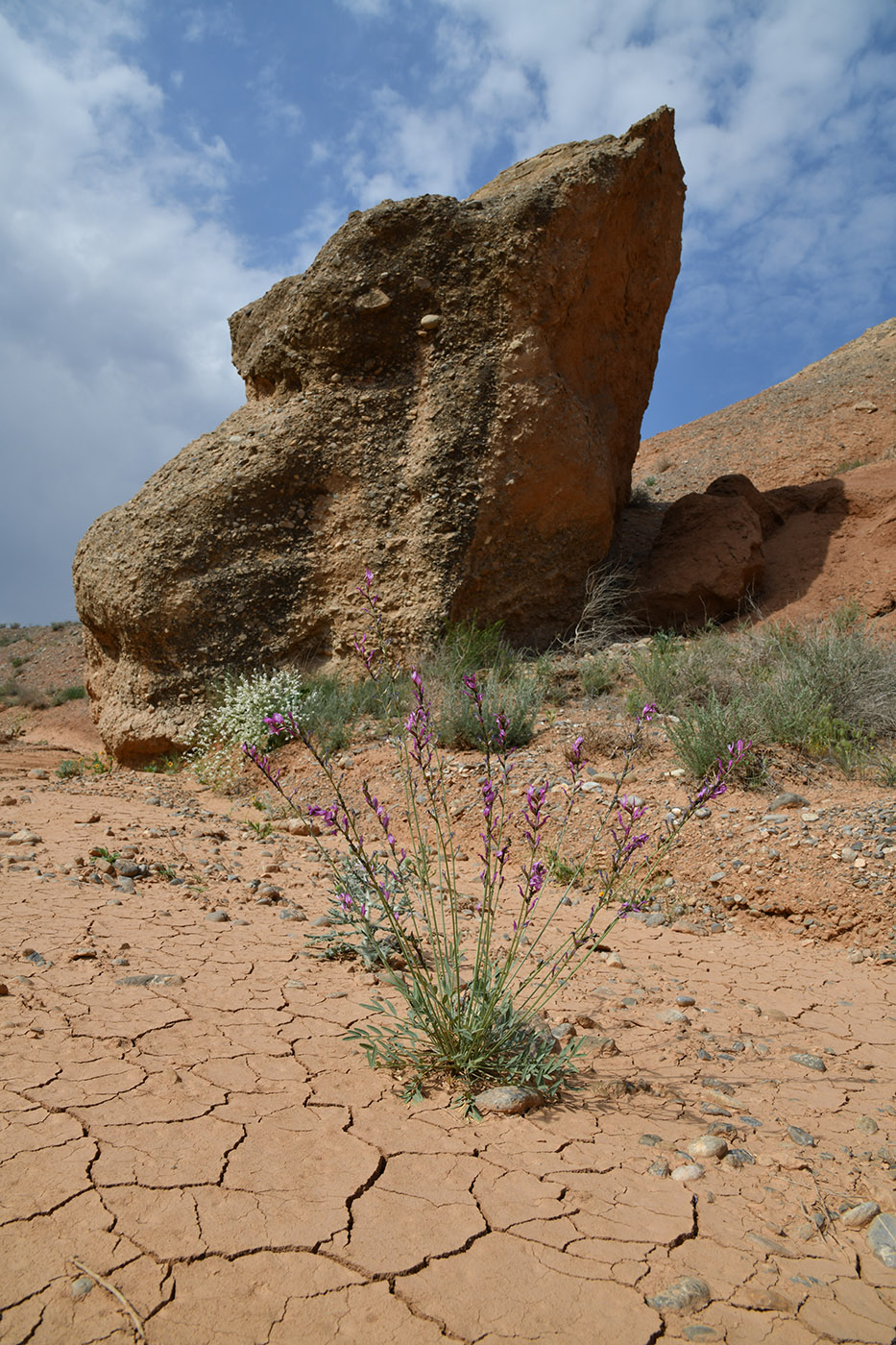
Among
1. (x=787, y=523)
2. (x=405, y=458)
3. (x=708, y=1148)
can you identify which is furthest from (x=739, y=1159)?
(x=787, y=523)

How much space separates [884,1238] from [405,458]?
6570 mm

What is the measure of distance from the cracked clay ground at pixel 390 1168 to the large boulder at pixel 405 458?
4.74 metres

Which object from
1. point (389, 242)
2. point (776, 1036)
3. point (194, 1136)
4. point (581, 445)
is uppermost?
point (389, 242)

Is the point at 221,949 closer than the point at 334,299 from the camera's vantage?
Yes

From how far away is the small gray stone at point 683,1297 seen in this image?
1.38m

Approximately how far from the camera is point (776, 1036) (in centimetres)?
262

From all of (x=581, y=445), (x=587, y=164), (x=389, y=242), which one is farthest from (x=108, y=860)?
(x=587, y=164)

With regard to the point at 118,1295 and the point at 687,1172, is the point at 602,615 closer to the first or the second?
the point at 687,1172

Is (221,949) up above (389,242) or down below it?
below

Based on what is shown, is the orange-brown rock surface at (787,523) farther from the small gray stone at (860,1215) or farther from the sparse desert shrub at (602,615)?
the small gray stone at (860,1215)

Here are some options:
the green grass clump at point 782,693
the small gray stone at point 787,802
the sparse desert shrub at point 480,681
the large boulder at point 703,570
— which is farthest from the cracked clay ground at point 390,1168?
the large boulder at point 703,570

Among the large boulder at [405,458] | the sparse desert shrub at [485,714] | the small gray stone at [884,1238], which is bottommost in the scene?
the small gray stone at [884,1238]

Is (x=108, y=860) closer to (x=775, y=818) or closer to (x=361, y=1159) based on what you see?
(x=361, y=1159)

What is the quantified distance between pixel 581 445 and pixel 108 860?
5.35m
